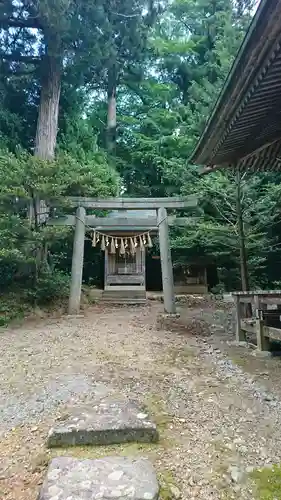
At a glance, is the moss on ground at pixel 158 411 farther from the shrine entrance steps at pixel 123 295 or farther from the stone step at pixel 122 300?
the shrine entrance steps at pixel 123 295

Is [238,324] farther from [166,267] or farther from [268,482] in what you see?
[268,482]

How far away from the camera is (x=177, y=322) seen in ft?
27.7

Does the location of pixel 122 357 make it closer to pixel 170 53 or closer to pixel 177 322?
pixel 177 322

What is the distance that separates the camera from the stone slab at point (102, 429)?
2596 mm

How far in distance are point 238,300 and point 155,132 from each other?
1302cm

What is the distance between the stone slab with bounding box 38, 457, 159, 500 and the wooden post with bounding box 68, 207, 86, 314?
6728 mm

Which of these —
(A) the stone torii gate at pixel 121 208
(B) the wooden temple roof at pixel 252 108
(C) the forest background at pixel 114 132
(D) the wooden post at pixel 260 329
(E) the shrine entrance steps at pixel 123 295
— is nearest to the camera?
(B) the wooden temple roof at pixel 252 108

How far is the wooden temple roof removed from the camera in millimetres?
2422

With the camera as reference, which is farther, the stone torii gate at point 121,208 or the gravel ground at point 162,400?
the stone torii gate at point 121,208

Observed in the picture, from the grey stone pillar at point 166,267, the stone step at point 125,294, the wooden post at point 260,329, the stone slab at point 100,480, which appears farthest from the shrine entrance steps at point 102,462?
the stone step at point 125,294

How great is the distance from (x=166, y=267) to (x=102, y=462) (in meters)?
7.28

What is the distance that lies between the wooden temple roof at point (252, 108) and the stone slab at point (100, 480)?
9.21 feet

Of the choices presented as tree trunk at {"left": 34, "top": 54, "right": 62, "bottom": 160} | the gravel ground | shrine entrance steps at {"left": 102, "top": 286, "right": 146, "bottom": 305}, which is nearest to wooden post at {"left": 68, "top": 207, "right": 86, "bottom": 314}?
the gravel ground

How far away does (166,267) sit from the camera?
31.0ft
